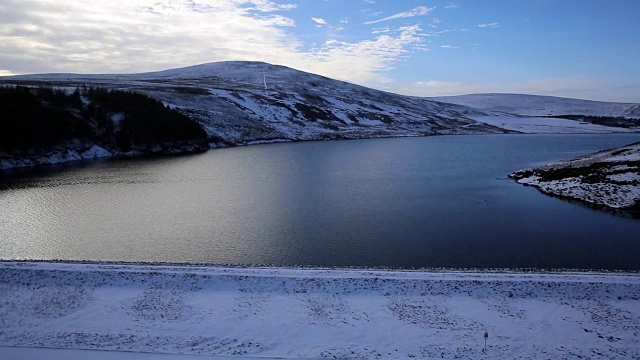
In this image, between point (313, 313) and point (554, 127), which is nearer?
point (313, 313)

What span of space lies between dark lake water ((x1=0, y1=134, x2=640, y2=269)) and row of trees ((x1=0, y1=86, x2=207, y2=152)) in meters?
12.6

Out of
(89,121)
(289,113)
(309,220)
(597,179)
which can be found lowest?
(309,220)

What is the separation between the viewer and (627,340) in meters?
14.4

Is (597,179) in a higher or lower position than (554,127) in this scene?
lower

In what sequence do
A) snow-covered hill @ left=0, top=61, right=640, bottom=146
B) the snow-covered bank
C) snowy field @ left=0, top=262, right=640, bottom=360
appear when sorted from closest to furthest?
snowy field @ left=0, top=262, right=640, bottom=360 < the snow-covered bank < snow-covered hill @ left=0, top=61, right=640, bottom=146

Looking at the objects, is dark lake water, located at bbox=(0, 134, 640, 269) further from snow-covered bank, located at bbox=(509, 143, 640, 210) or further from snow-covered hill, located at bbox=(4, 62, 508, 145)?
snow-covered hill, located at bbox=(4, 62, 508, 145)

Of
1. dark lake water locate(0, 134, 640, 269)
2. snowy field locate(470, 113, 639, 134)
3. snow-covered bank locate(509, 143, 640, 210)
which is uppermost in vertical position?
snowy field locate(470, 113, 639, 134)

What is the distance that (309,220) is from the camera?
32969 millimetres

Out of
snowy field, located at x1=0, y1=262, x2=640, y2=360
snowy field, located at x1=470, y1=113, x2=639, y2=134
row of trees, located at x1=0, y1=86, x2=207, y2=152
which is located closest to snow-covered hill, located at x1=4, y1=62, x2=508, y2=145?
snowy field, located at x1=470, y1=113, x2=639, y2=134

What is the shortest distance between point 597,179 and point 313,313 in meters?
37.1

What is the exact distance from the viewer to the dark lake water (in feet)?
82.1

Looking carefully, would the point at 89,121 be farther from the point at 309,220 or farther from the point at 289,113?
the point at 309,220

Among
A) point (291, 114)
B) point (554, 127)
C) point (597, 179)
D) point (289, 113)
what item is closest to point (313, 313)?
point (597, 179)

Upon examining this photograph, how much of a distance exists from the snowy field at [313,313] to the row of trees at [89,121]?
5709 centimetres
